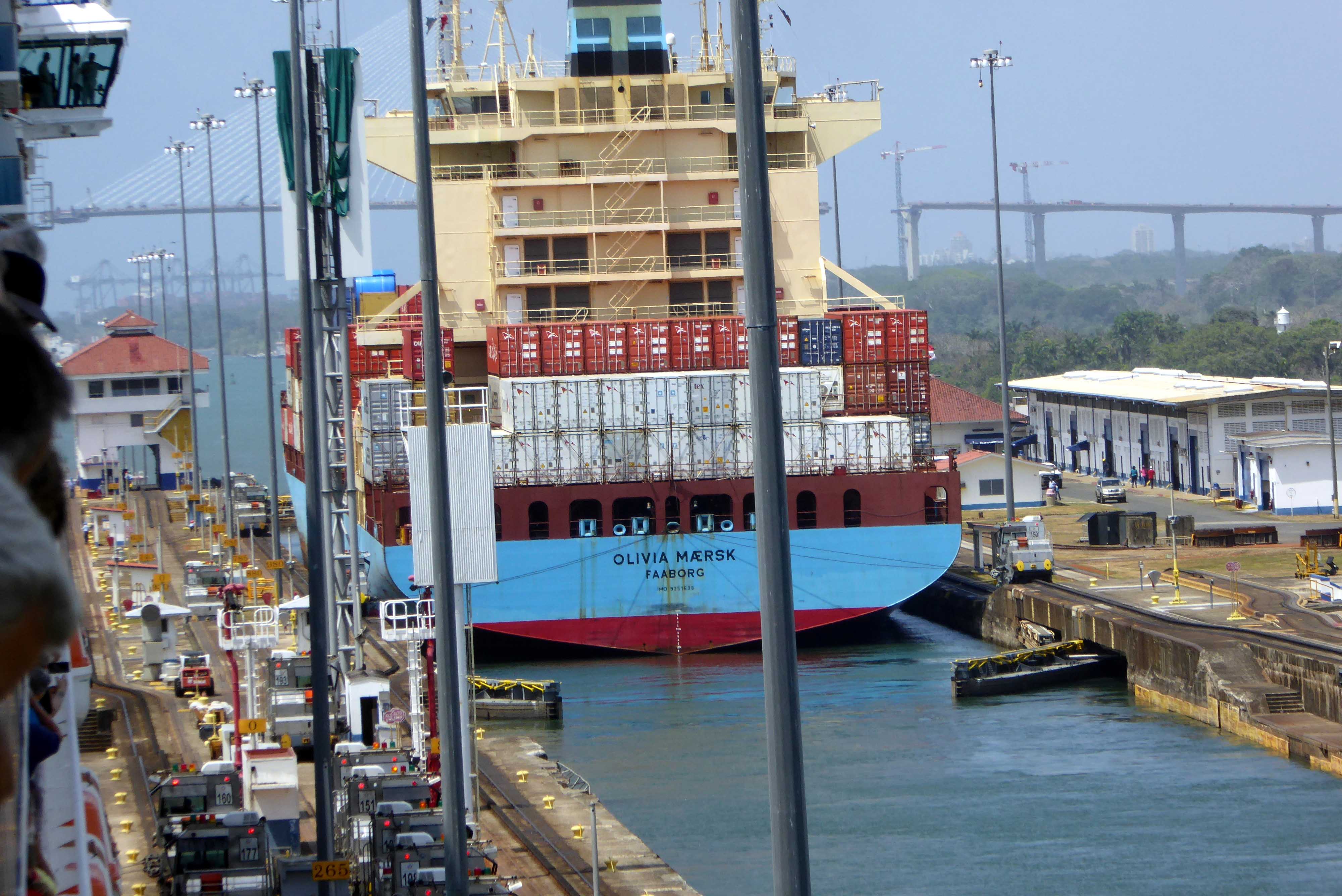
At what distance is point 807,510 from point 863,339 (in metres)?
4.43

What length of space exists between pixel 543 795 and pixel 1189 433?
36.4 m

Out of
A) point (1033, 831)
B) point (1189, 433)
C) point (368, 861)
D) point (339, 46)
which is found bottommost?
point (1033, 831)

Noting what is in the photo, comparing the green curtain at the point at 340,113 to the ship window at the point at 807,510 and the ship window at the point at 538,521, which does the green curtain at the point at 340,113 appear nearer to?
the ship window at the point at 538,521

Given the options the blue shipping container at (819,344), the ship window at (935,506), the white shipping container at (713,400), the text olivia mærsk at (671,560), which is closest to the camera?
the white shipping container at (713,400)

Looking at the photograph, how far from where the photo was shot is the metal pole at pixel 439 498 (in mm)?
10062

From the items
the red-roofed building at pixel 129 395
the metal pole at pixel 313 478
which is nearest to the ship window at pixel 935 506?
the metal pole at pixel 313 478

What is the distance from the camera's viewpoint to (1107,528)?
1602 inches

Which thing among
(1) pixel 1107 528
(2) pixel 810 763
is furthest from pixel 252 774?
(1) pixel 1107 528

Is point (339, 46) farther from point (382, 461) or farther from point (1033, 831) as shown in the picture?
point (382, 461)

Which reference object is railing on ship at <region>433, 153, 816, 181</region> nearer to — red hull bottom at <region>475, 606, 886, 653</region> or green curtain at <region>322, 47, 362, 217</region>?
red hull bottom at <region>475, 606, 886, 653</region>

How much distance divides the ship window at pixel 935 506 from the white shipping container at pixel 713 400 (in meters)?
4.23

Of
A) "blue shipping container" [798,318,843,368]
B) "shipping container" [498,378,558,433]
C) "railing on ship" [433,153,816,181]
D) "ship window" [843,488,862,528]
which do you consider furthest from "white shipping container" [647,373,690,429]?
"railing on ship" [433,153,816,181]

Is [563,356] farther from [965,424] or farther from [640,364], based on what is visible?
[965,424]

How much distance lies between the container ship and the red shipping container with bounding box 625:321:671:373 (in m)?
0.05
